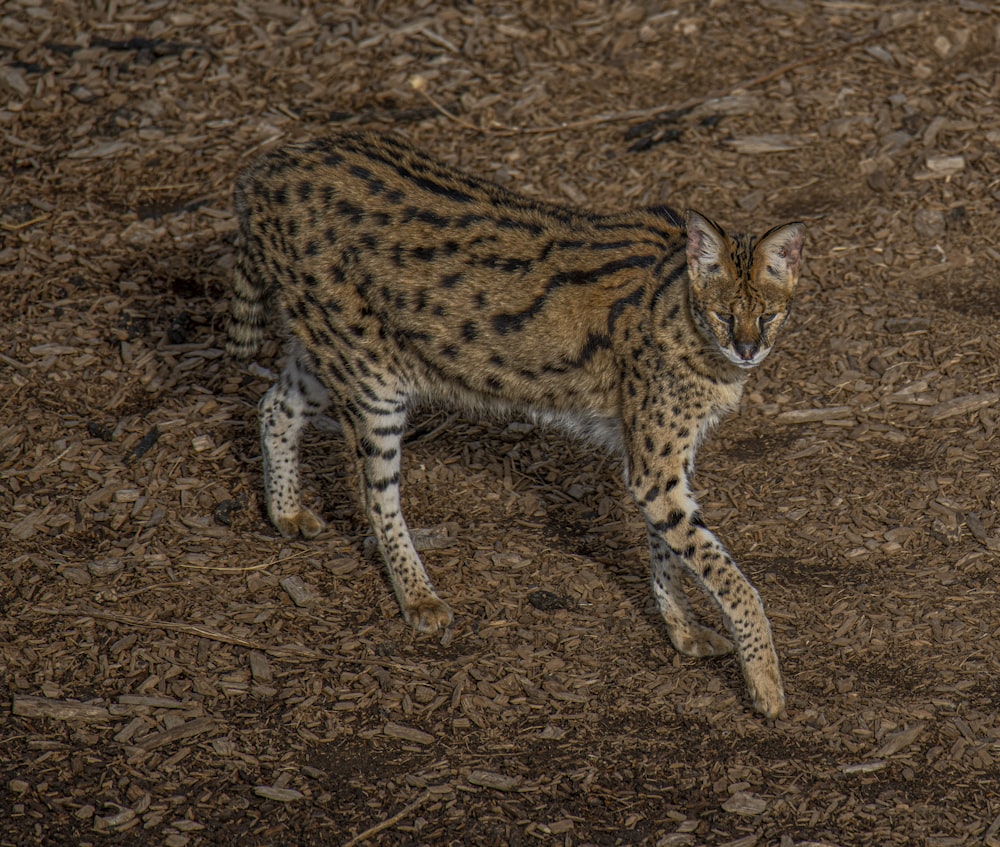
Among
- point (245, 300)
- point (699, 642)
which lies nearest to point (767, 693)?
point (699, 642)

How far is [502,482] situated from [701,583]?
5.44 feet

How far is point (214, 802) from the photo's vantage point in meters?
5.08

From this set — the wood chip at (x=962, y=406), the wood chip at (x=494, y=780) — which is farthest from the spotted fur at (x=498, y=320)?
the wood chip at (x=962, y=406)

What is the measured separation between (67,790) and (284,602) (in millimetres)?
1419

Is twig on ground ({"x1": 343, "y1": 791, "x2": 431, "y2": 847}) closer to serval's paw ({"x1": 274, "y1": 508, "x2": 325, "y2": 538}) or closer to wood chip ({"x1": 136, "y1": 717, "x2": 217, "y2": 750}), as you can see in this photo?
wood chip ({"x1": 136, "y1": 717, "x2": 217, "y2": 750})

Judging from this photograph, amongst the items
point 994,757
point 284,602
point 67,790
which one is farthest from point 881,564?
point 67,790

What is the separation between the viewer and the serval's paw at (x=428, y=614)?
608cm

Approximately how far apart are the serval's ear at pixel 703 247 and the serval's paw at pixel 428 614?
1910mm

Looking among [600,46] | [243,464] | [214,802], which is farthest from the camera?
[600,46]

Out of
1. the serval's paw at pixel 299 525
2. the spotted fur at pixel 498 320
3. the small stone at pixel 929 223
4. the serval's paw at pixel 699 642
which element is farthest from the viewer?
the small stone at pixel 929 223

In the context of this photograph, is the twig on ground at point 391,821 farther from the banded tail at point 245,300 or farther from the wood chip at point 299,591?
the banded tail at point 245,300

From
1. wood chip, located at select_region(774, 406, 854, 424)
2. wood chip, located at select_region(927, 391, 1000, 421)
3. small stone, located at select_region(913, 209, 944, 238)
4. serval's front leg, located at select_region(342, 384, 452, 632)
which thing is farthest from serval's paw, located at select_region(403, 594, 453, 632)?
small stone, located at select_region(913, 209, 944, 238)

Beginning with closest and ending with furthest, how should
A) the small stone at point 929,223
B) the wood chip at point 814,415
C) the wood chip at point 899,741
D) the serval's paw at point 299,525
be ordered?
the wood chip at point 899,741, the serval's paw at point 299,525, the wood chip at point 814,415, the small stone at point 929,223

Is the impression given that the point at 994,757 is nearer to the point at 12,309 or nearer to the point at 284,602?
the point at 284,602
